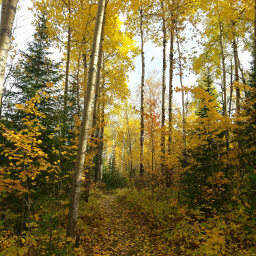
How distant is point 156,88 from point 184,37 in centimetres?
902

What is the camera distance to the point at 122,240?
5.36 m

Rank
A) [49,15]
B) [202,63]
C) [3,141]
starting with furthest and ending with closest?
[202,63], [49,15], [3,141]

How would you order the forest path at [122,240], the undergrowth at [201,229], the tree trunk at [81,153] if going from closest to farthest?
the undergrowth at [201,229] → the tree trunk at [81,153] → the forest path at [122,240]

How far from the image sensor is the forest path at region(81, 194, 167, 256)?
14.8 ft

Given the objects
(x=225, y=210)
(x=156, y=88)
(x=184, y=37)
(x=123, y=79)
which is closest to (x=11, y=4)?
(x=225, y=210)

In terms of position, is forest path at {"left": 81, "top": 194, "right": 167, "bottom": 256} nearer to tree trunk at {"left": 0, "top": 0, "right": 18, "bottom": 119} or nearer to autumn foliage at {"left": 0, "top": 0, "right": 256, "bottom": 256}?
autumn foliage at {"left": 0, "top": 0, "right": 256, "bottom": 256}

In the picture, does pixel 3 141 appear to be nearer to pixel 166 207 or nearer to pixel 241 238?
pixel 166 207

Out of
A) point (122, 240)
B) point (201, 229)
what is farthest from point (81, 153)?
point (201, 229)

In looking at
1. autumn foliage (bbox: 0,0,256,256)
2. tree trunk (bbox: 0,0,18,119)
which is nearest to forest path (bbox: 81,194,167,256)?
autumn foliage (bbox: 0,0,256,256)

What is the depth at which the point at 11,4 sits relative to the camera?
8.64 feet

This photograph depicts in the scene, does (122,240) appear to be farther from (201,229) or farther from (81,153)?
(81,153)

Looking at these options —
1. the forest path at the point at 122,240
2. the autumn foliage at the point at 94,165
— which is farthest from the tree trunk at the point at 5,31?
the forest path at the point at 122,240

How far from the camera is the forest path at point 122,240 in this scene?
4512 mm

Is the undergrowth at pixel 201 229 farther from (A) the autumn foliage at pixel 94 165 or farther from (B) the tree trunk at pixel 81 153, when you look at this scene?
(B) the tree trunk at pixel 81 153
